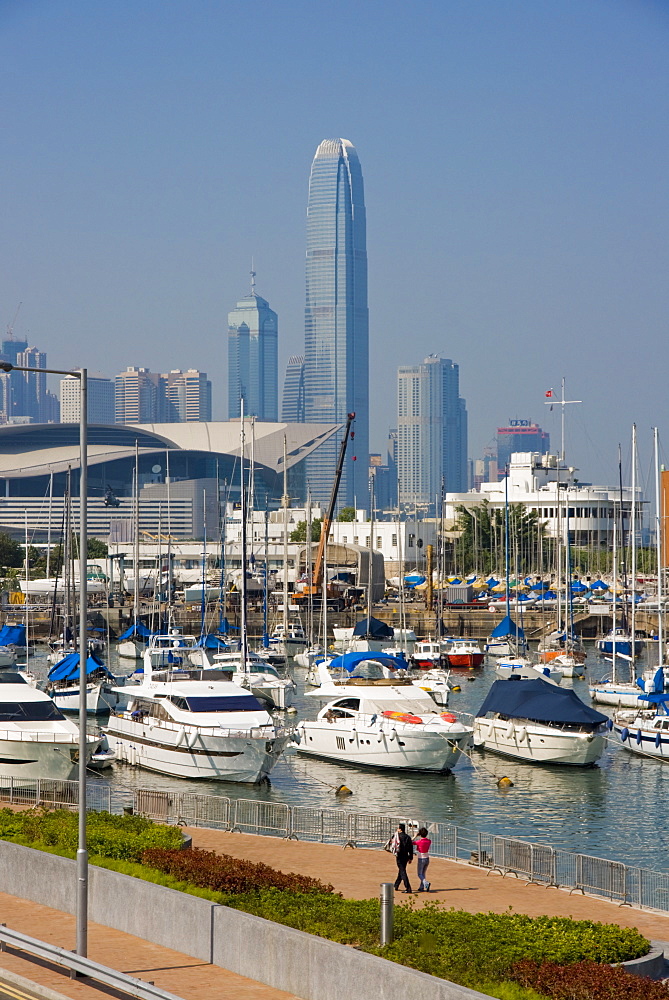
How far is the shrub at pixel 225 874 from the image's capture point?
64.3 ft

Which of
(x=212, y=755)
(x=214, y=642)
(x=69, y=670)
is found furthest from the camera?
(x=214, y=642)

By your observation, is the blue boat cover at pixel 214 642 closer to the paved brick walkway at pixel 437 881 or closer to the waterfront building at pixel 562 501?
the paved brick walkway at pixel 437 881

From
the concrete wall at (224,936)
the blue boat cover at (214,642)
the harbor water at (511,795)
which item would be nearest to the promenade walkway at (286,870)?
the concrete wall at (224,936)

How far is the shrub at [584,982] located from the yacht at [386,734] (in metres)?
24.9

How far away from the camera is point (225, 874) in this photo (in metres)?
19.8

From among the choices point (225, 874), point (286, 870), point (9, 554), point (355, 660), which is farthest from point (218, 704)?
point (9, 554)

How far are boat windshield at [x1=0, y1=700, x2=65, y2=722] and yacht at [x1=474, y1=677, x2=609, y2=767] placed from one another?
15137 millimetres

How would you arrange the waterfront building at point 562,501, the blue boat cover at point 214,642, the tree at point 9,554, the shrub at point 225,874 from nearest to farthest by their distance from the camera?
the shrub at point 225,874 → the blue boat cover at point 214,642 → the tree at point 9,554 → the waterfront building at point 562,501

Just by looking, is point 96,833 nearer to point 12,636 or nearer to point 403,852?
point 403,852

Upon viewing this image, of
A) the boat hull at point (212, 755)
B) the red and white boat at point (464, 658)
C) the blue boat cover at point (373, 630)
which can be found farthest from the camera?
the blue boat cover at point (373, 630)

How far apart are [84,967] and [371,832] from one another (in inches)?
473

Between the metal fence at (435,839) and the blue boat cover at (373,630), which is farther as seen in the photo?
the blue boat cover at (373,630)

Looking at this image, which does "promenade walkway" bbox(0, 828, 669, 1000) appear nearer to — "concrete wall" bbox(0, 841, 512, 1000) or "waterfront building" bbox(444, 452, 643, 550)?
"concrete wall" bbox(0, 841, 512, 1000)

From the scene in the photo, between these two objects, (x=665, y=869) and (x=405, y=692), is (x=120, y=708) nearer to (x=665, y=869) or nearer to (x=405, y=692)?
(x=405, y=692)
